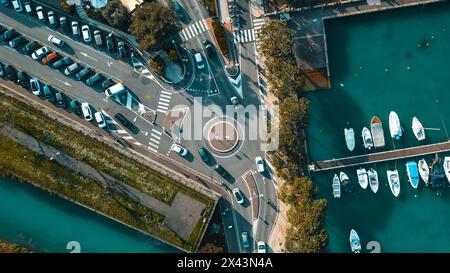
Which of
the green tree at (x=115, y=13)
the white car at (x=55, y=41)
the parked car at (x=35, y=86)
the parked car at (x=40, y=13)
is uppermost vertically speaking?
the parked car at (x=40, y=13)

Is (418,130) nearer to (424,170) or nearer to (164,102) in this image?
(424,170)

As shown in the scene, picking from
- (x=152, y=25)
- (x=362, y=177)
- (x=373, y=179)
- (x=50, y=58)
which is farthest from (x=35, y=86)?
(x=373, y=179)

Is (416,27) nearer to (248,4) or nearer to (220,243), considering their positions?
(248,4)

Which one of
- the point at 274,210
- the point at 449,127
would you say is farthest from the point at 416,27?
the point at 274,210

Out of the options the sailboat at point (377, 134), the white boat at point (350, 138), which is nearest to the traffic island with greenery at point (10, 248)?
the white boat at point (350, 138)

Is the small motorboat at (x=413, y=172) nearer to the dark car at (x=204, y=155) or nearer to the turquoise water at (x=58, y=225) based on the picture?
the dark car at (x=204, y=155)

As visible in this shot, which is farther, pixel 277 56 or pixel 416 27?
pixel 416 27
